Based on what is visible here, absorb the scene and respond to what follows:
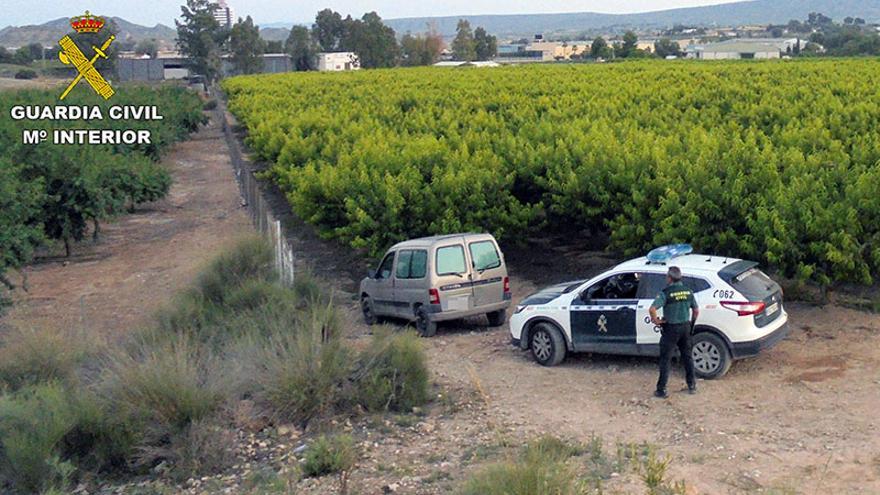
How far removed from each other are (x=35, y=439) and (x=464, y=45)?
5956 inches

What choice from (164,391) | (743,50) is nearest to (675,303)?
(164,391)

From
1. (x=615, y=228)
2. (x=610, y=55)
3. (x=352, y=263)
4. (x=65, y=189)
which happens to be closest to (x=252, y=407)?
(x=615, y=228)

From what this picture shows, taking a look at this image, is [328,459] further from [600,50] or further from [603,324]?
[600,50]

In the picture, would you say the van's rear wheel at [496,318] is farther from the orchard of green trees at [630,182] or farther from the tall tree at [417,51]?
the tall tree at [417,51]

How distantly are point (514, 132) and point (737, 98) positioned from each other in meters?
11.1

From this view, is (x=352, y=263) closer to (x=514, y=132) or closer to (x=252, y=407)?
(x=514, y=132)

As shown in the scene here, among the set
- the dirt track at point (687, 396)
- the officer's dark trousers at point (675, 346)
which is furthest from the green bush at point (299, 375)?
the officer's dark trousers at point (675, 346)

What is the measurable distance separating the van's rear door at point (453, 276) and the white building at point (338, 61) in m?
123

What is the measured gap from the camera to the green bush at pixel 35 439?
10.5 meters

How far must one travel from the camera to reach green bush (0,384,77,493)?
412 inches

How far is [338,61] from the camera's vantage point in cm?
14212

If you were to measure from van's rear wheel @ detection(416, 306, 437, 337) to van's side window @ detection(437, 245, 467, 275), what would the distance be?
732mm

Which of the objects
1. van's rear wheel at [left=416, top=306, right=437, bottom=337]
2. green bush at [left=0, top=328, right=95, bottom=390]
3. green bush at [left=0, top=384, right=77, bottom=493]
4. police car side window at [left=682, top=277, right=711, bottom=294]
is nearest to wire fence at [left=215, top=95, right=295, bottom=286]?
van's rear wheel at [left=416, top=306, right=437, bottom=337]

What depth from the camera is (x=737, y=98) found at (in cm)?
3788
